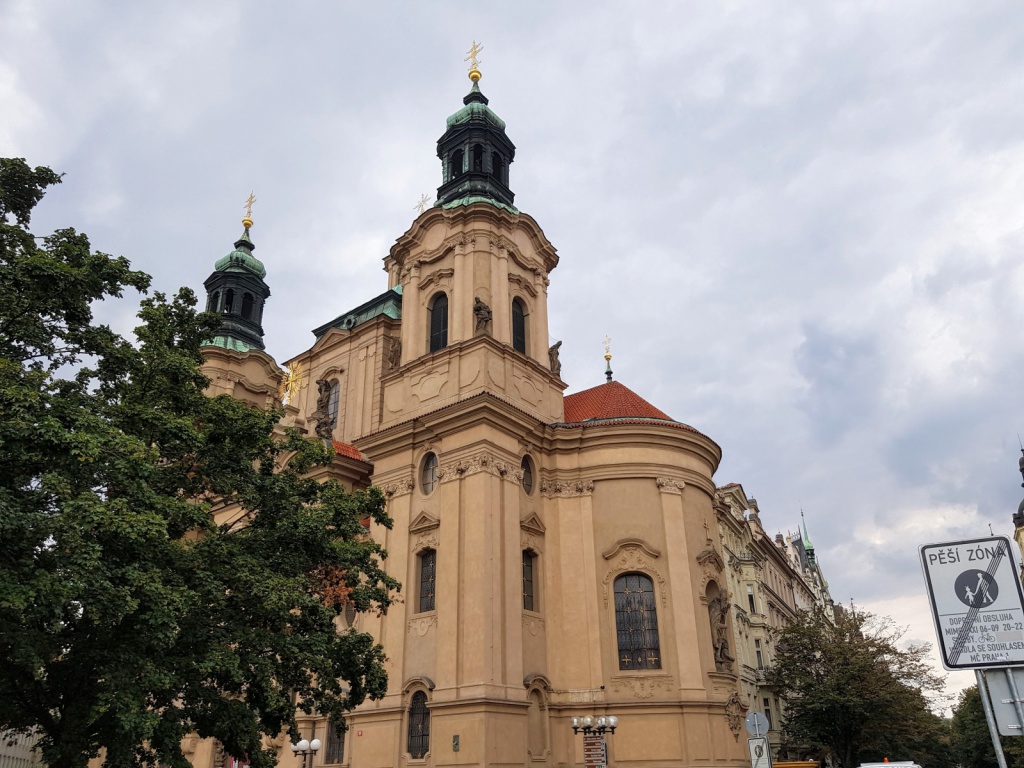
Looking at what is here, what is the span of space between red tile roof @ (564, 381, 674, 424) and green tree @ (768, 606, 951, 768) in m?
14.1

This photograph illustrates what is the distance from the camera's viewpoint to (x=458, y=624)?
2148 cm

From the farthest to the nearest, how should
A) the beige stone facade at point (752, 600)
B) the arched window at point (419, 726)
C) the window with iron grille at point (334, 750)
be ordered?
the beige stone facade at point (752, 600) < the window with iron grille at point (334, 750) < the arched window at point (419, 726)

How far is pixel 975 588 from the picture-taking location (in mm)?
5523

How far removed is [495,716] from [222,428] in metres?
11.0

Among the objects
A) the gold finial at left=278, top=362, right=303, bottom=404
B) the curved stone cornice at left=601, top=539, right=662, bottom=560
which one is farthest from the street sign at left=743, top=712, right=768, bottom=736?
the gold finial at left=278, top=362, right=303, bottom=404

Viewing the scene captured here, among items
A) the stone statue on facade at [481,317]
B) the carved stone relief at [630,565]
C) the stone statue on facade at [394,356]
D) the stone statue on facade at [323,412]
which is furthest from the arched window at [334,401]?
the carved stone relief at [630,565]

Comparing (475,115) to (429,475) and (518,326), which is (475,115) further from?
(429,475)

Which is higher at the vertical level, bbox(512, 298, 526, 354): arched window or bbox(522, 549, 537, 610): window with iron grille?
bbox(512, 298, 526, 354): arched window

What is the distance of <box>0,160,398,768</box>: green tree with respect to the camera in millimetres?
10219

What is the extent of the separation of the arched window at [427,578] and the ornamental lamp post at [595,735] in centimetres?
539

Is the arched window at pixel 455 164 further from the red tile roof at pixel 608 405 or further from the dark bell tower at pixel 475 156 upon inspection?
the red tile roof at pixel 608 405

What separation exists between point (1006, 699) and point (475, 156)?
93.8 ft

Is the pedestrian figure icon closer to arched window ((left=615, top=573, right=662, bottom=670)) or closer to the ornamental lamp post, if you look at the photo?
the ornamental lamp post

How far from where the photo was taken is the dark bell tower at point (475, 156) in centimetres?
3059
